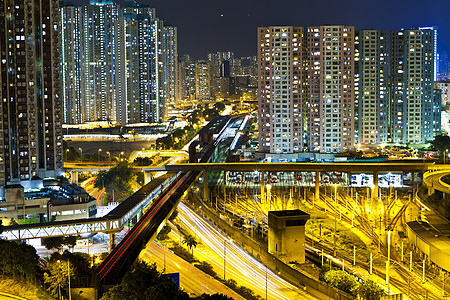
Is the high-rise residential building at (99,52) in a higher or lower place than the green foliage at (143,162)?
higher

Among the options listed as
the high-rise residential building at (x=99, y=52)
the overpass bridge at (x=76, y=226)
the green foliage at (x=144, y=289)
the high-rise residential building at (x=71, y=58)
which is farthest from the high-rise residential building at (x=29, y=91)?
the high-rise residential building at (x=99, y=52)

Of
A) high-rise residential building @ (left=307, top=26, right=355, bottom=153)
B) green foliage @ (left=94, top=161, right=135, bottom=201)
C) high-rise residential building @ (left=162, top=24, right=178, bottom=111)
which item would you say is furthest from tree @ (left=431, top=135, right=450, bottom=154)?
high-rise residential building @ (left=162, top=24, right=178, bottom=111)

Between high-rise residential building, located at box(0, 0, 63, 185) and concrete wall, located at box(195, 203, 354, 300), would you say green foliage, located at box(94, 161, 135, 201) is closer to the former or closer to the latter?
high-rise residential building, located at box(0, 0, 63, 185)

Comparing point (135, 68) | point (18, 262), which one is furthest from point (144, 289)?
point (135, 68)

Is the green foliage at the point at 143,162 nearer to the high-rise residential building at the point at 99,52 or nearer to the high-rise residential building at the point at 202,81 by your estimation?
the high-rise residential building at the point at 99,52

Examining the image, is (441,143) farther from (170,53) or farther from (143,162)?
(170,53)

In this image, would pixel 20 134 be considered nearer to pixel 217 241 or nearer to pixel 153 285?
pixel 217 241
